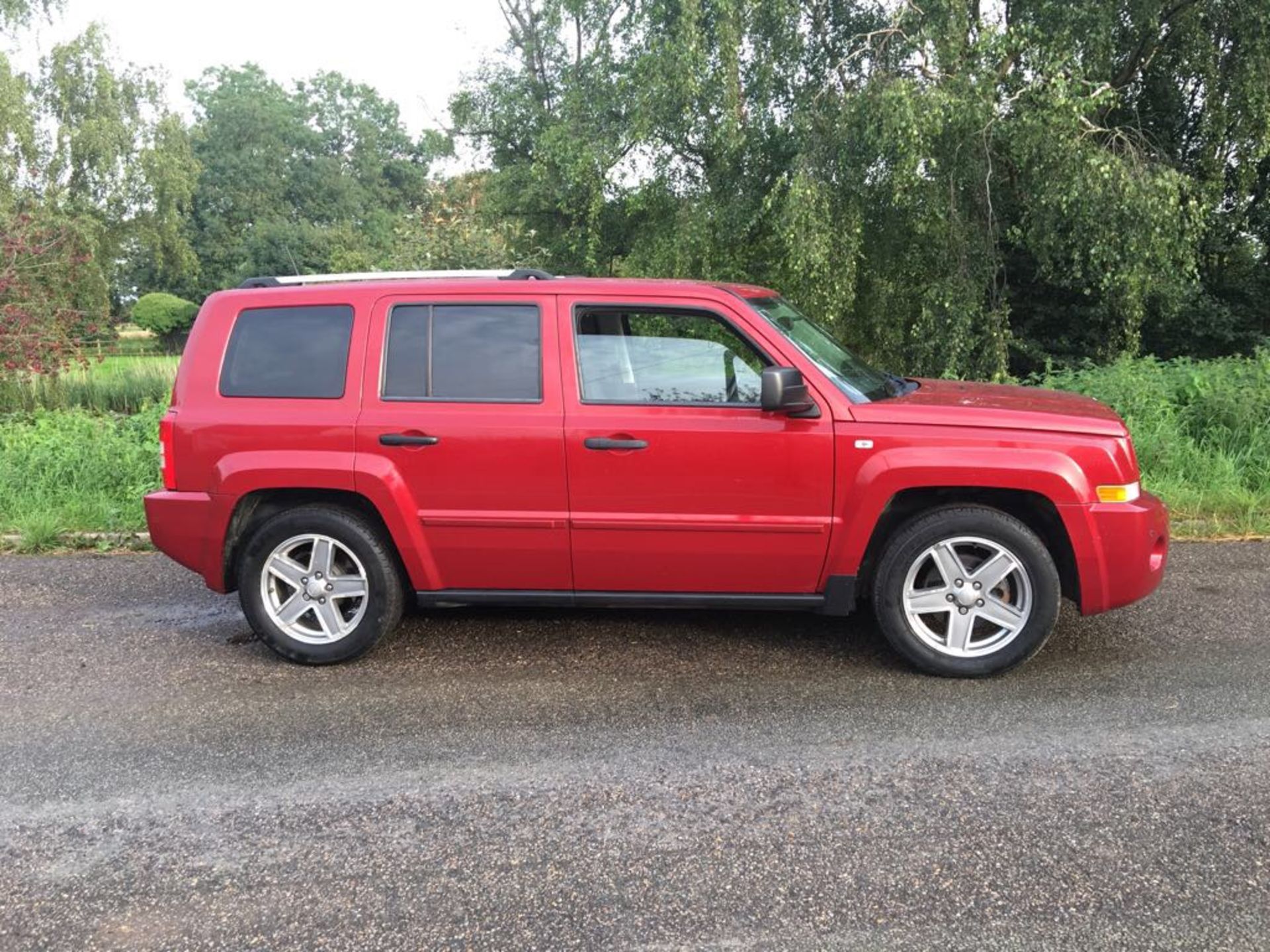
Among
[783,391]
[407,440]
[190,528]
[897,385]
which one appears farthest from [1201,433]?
[190,528]

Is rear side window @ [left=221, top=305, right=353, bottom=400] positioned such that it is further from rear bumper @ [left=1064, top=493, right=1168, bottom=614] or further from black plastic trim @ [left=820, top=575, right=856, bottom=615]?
rear bumper @ [left=1064, top=493, right=1168, bottom=614]

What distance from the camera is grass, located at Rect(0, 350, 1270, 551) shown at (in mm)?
7000

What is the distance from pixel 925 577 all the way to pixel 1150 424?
4.90 meters

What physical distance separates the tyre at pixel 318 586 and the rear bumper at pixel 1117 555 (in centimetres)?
312

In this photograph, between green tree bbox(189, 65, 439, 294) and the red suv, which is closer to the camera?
the red suv

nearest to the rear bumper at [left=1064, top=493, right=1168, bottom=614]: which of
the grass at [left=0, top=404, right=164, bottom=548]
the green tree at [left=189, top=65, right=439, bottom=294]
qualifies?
the grass at [left=0, top=404, right=164, bottom=548]

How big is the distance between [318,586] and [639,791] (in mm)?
2056

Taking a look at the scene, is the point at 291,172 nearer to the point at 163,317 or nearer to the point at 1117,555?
the point at 163,317

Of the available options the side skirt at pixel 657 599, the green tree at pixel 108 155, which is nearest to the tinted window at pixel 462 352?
the side skirt at pixel 657 599

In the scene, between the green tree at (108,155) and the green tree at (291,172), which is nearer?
the green tree at (108,155)

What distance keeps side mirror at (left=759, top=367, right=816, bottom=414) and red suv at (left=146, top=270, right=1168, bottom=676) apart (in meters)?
0.01

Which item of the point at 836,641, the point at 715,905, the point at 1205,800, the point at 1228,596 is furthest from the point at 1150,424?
the point at 715,905

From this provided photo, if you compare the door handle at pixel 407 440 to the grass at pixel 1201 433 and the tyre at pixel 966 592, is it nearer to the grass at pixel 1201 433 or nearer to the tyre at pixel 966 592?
the tyre at pixel 966 592

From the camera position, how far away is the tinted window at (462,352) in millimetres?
4516
